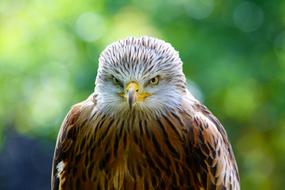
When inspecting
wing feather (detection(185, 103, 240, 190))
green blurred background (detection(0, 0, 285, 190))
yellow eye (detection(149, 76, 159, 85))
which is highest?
green blurred background (detection(0, 0, 285, 190))

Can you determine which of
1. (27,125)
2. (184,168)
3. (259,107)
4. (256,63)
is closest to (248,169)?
(259,107)

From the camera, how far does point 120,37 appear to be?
29.0 feet

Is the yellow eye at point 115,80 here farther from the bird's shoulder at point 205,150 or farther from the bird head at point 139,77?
the bird's shoulder at point 205,150

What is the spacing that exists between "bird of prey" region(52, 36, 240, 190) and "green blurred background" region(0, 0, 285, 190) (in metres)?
3.55

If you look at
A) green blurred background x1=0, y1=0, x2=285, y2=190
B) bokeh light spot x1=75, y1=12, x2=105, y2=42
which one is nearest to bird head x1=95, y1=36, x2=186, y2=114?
green blurred background x1=0, y1=0, x2=285, y2=190

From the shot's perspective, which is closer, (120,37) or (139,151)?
(139,151)

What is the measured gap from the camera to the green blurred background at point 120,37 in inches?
358

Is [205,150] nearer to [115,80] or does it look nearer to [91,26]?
[115,80]

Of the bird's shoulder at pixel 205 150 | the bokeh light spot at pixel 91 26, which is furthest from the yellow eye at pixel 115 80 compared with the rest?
the bokeh light spot at pixel 91 26

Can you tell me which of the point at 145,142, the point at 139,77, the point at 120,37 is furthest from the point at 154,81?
the point at 120,37

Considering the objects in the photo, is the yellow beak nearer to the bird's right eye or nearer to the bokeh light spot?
the bird's right eye

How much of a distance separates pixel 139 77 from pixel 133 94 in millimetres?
145

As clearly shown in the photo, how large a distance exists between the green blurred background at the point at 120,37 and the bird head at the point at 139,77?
3.75 metres

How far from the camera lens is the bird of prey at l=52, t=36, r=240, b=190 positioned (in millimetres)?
5008
